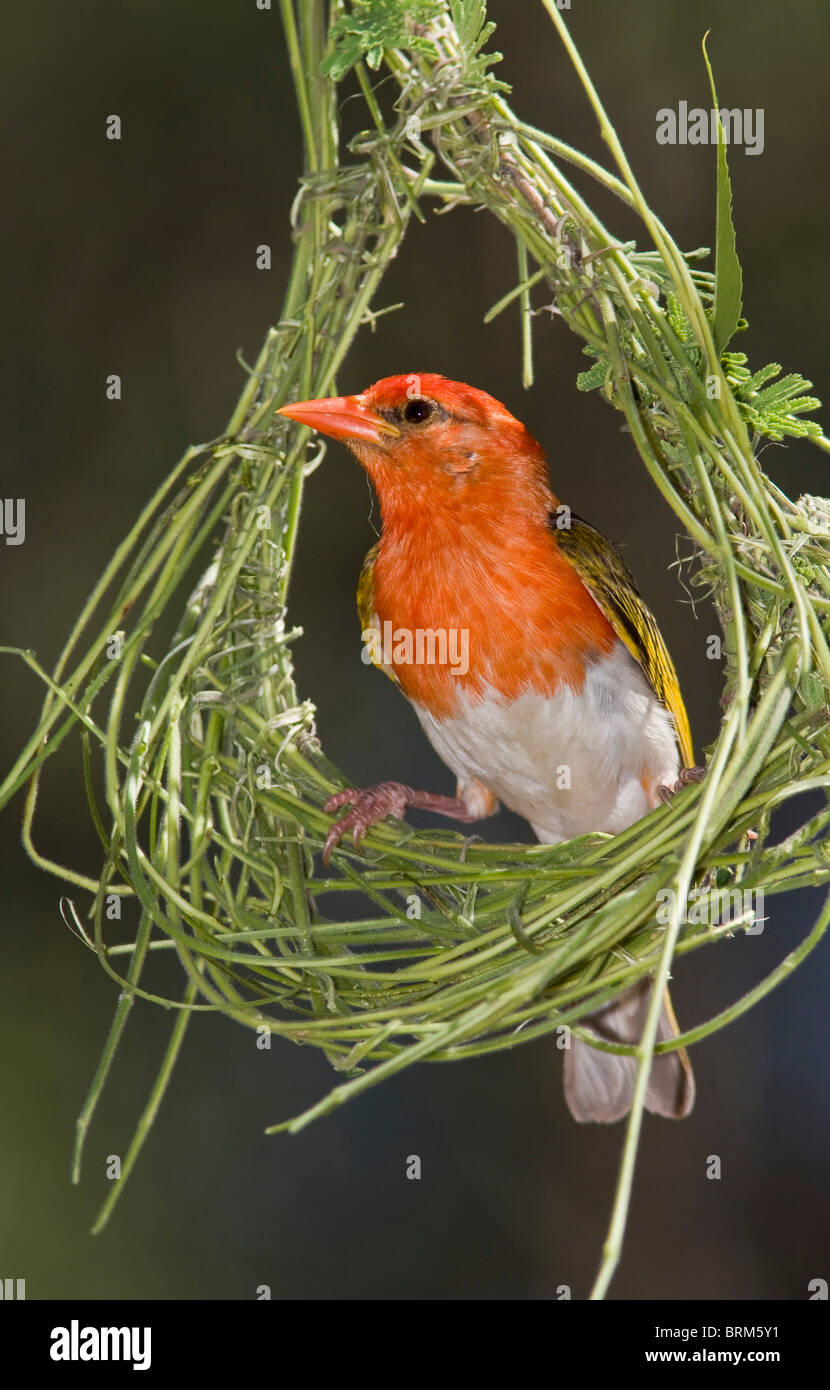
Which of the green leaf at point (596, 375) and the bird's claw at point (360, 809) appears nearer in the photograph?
the green leaf at point (596, 375)

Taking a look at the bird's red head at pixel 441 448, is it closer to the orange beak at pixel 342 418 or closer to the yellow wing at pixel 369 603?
the orange beak at pixel 342 418

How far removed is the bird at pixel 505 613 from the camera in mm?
1839

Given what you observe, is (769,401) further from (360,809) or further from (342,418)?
(360,809)

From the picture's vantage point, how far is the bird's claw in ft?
5.27

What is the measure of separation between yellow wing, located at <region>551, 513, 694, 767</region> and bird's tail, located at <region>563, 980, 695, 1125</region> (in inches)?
18.5

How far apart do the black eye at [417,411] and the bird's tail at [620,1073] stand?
0.93m

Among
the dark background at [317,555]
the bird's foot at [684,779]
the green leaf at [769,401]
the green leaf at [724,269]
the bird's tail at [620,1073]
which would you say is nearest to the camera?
the green leaf at [724,269]

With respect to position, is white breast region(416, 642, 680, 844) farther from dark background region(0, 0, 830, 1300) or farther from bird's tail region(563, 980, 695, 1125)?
dark background region(0, 0, 830, 1300)

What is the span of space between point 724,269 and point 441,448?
62 cm

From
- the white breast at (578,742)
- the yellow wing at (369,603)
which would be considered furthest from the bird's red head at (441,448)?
the white breast at (578,742)

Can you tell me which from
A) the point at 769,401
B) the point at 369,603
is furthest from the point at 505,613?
the point at 769,401

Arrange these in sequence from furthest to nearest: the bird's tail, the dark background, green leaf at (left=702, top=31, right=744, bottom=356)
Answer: the dark background
the bird's tail
green leaf at (left=702, top=31, right=744, bottom=356)

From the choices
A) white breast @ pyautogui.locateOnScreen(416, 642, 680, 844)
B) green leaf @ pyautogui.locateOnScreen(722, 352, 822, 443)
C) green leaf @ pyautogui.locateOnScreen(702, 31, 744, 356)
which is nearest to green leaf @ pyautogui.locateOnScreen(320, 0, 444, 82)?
green leaf @ pyautogui.locateOnScreen(702, 31, 744, 356)

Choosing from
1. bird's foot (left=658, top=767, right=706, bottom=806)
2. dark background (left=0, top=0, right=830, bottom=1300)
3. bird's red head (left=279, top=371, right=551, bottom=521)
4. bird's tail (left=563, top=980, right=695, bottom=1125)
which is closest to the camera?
bird's foot (left=658, top=767, right=706, bottom=806)
